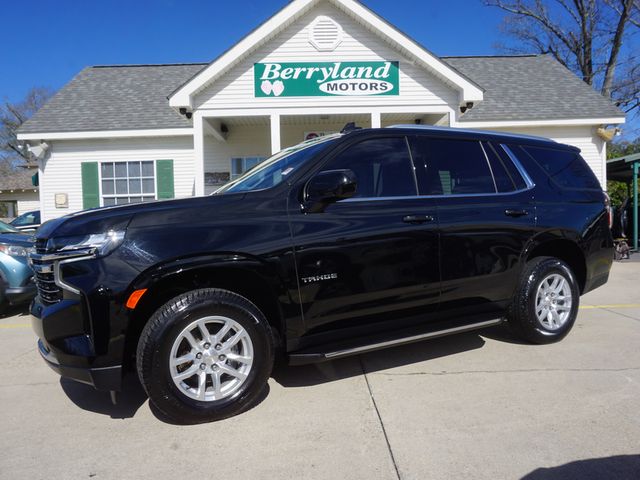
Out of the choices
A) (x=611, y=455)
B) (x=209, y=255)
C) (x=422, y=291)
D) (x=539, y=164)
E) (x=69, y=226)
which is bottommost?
(x=611, y=455)

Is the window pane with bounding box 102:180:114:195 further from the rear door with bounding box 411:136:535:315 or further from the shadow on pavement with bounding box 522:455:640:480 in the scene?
the shadow on pavement with bounding box 522:455:640:480

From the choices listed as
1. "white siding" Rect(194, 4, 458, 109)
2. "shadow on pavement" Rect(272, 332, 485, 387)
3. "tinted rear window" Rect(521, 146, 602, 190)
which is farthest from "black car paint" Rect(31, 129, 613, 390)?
"white siding" Rect(194, 4, 458, 109)

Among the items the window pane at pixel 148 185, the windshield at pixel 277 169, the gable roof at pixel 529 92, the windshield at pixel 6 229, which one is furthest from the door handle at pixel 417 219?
the window pane at pixel 148 185

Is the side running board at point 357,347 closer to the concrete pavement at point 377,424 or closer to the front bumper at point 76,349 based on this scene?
the concrete pavement at point 377,424

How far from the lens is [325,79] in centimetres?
1027

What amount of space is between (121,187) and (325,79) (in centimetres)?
640

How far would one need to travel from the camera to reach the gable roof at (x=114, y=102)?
12.1m

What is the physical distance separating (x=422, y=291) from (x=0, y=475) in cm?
284

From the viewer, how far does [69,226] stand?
2736mm

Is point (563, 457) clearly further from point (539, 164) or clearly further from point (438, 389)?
point (539, 164)

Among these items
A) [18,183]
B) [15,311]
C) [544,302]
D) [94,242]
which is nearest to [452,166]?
[544,302]

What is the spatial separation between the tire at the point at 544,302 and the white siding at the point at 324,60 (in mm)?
7082

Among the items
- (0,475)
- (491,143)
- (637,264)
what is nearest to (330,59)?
(491,143)

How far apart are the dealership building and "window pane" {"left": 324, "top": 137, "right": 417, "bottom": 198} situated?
7026 mm
